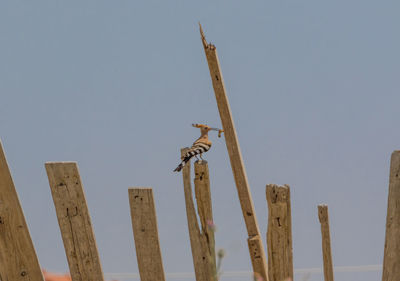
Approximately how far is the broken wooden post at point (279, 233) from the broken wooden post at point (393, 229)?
0.42 meters

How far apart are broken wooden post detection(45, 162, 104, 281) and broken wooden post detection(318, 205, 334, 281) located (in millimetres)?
1209

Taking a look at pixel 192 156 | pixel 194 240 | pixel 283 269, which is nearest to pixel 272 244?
pixel 283 269

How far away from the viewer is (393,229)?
93.9 inches

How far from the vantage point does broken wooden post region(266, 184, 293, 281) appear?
2.32 m

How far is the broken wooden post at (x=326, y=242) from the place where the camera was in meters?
2.90

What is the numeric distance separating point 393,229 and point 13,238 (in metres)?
1.64

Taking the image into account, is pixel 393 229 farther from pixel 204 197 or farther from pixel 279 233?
pixel 204 197

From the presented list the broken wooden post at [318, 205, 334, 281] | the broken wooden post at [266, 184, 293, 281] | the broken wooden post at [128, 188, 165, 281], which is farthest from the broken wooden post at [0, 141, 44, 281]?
the broken wooden post at [318, 205, 334, 281]

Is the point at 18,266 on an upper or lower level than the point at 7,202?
lower

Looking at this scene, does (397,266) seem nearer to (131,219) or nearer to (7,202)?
(131,219)

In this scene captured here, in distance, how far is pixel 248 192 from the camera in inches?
118

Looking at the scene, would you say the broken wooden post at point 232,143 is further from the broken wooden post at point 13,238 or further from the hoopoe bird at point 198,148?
the broken wooden post at point 13,238

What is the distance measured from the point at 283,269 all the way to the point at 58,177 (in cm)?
105

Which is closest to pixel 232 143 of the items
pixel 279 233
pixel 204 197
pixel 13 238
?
pixel 204 197
